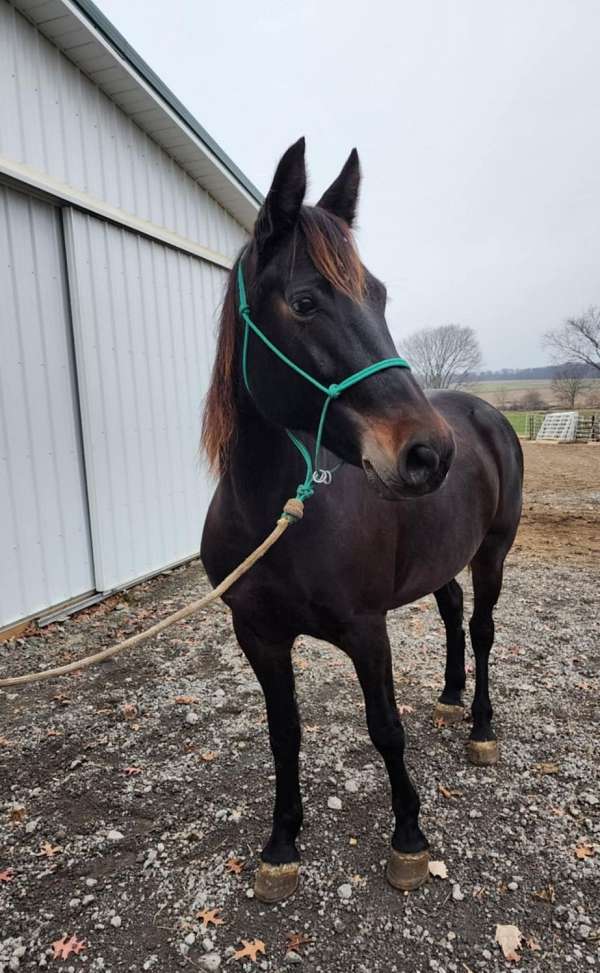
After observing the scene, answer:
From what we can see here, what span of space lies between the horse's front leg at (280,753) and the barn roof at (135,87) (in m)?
5.05

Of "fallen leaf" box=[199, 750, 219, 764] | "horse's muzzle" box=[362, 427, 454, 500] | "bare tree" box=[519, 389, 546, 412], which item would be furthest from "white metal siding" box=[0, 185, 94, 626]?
"bare tree" box=[519, 389, 546, 412]

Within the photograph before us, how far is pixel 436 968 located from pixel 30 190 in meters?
5.48

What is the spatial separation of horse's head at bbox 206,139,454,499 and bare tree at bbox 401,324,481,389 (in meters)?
47.1

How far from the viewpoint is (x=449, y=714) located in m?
3.08

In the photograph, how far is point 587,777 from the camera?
2586 mm

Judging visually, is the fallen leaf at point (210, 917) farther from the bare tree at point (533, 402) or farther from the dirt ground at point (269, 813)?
the bare tree at point (533, 402)

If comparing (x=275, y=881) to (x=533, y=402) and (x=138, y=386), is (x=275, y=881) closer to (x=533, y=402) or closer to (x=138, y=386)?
(x=138, y=386)

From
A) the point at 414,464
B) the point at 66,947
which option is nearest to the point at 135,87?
the point at 414,464

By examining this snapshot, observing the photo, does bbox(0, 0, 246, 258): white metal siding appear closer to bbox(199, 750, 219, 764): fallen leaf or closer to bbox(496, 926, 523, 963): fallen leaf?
bbox(199, 750, 219, 764): fallen leaf

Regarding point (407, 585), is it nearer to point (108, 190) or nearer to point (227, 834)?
point (227, 834)

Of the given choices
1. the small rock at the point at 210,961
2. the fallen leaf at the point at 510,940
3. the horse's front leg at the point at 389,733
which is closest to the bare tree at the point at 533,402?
the horse's front leg at the point at 389,733

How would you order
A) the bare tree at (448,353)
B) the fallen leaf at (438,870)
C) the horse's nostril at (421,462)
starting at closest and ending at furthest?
the horse's nostril at (421,462) → the fallen leaf at (438,870) → the bare tree at (448,353)

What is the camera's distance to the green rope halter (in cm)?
135

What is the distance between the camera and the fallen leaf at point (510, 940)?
5.70 feet
